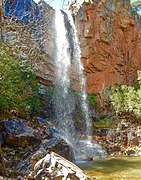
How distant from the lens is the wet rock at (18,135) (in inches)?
341

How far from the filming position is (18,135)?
8812 millimetres

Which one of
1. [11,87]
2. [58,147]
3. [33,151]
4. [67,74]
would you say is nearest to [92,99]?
[67,74]

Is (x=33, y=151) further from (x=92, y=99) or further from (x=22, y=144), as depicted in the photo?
(x=92, y=99)

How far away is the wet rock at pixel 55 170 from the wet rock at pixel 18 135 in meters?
4.41

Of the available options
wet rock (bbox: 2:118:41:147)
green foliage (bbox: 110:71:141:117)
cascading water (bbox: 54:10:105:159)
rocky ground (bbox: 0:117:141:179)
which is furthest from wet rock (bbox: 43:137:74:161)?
green foliage (bbox: 110:71:141:117)

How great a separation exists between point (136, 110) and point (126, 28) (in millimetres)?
8562

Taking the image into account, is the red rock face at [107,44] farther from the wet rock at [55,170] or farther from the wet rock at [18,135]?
the wet rock at [55,170]

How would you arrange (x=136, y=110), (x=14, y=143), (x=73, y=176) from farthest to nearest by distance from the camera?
1. (x=136, y=110)
2. (x=14, y=143)
3. (x=73, y=176)

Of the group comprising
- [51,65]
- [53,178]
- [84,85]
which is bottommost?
[53,178]

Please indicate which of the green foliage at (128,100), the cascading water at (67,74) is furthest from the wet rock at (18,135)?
the green foliage at (128,100)

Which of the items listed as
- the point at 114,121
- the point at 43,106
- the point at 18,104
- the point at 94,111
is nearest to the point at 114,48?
the point at 94,111

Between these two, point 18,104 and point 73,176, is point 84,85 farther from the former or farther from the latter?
point 73,176

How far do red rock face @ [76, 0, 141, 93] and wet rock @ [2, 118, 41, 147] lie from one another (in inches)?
458

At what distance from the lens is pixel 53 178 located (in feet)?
13.2
